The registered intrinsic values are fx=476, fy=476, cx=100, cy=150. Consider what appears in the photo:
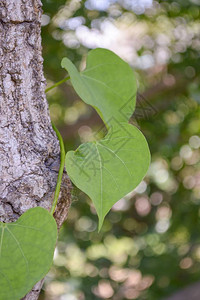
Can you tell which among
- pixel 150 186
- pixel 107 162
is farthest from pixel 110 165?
pixel 150 186

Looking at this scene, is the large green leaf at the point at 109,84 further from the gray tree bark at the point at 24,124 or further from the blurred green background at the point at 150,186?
the blurred green background at the point at 150,186

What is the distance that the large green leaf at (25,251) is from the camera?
400 mm

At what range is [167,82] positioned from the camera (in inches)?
54.4

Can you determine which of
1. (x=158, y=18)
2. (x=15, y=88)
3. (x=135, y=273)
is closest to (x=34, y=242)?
(x=15, y=88)

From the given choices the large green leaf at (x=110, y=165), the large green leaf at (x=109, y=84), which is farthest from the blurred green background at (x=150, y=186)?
the large green leaf at (x=110, y=165)

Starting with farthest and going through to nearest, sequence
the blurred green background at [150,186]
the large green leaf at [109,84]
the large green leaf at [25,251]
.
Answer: the blurred green background at [150,186] < the large green leaf at [109,84] < the large green leaf at [25,251]

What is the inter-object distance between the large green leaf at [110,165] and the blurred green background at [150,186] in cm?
69

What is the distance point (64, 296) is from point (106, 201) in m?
0.95

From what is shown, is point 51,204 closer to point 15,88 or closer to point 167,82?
point 15,88

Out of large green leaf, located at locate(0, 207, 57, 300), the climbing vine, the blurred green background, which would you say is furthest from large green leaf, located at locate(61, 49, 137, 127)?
the blurred green background

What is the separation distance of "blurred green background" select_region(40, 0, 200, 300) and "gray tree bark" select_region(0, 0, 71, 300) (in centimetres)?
66

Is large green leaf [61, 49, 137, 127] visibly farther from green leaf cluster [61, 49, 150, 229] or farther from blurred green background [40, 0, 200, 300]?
blurred green background [40, 0, 200, 300]

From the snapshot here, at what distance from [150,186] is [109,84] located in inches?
36.9

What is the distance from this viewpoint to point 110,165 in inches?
17.6
